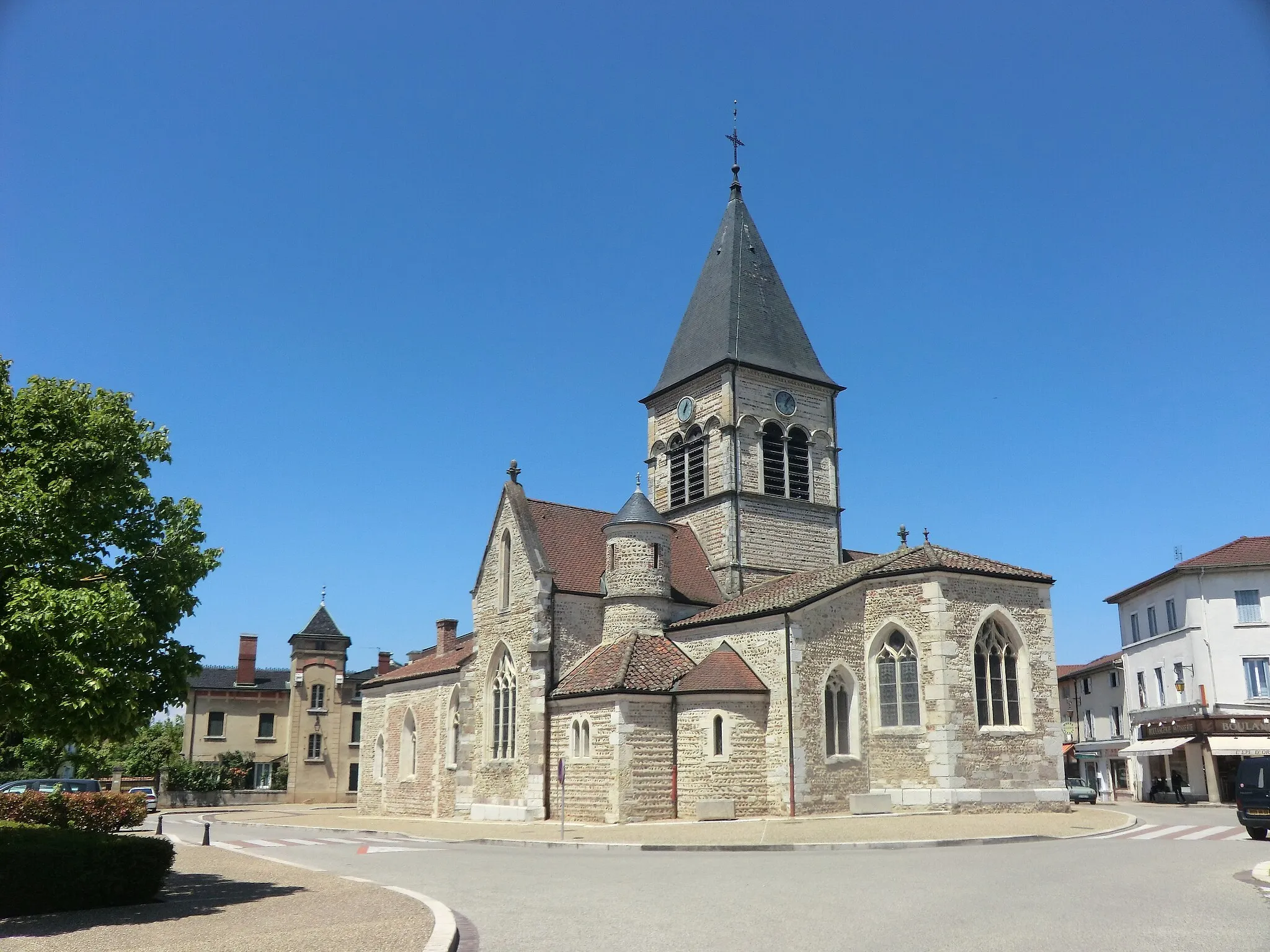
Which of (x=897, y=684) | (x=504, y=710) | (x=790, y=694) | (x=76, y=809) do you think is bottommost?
(x=76, y=809)

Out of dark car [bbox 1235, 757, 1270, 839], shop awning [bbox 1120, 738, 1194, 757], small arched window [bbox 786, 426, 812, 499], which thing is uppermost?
small arched window [bbox 786, 426, 812, 499]

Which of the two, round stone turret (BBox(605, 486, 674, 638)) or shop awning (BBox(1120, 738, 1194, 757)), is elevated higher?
round stone turret (BBox(605, 486, 674, 638))

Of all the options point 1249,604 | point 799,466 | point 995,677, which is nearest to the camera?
point 995,677

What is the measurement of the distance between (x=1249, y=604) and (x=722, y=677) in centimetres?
2331

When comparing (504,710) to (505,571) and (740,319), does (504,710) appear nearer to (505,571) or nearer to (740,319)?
(505,571)

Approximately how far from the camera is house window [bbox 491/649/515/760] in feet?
107

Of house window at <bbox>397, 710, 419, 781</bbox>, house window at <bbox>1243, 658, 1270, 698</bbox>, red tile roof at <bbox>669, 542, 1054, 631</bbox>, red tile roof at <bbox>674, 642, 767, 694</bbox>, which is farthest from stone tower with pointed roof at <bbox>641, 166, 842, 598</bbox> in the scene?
house window at <bbox>1243, 658, 1270, 698</bbox>

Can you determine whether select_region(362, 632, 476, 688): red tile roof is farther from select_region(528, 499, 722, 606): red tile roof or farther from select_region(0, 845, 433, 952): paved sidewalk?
select_region(0, 845, 433, 952): paved sidewalk

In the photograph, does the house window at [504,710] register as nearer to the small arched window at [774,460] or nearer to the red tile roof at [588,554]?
the red tile roof at [588,554]

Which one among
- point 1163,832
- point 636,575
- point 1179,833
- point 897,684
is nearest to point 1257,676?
point 897,684

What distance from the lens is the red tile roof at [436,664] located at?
36.9 meters

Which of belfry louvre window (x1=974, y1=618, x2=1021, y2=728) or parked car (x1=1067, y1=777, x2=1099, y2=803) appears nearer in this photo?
belfry louvre window (x1=974, y1=618, x2=1021, y2=728)

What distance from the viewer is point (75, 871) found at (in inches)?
489

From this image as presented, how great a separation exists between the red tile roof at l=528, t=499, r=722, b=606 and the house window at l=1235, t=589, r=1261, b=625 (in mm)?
20369
